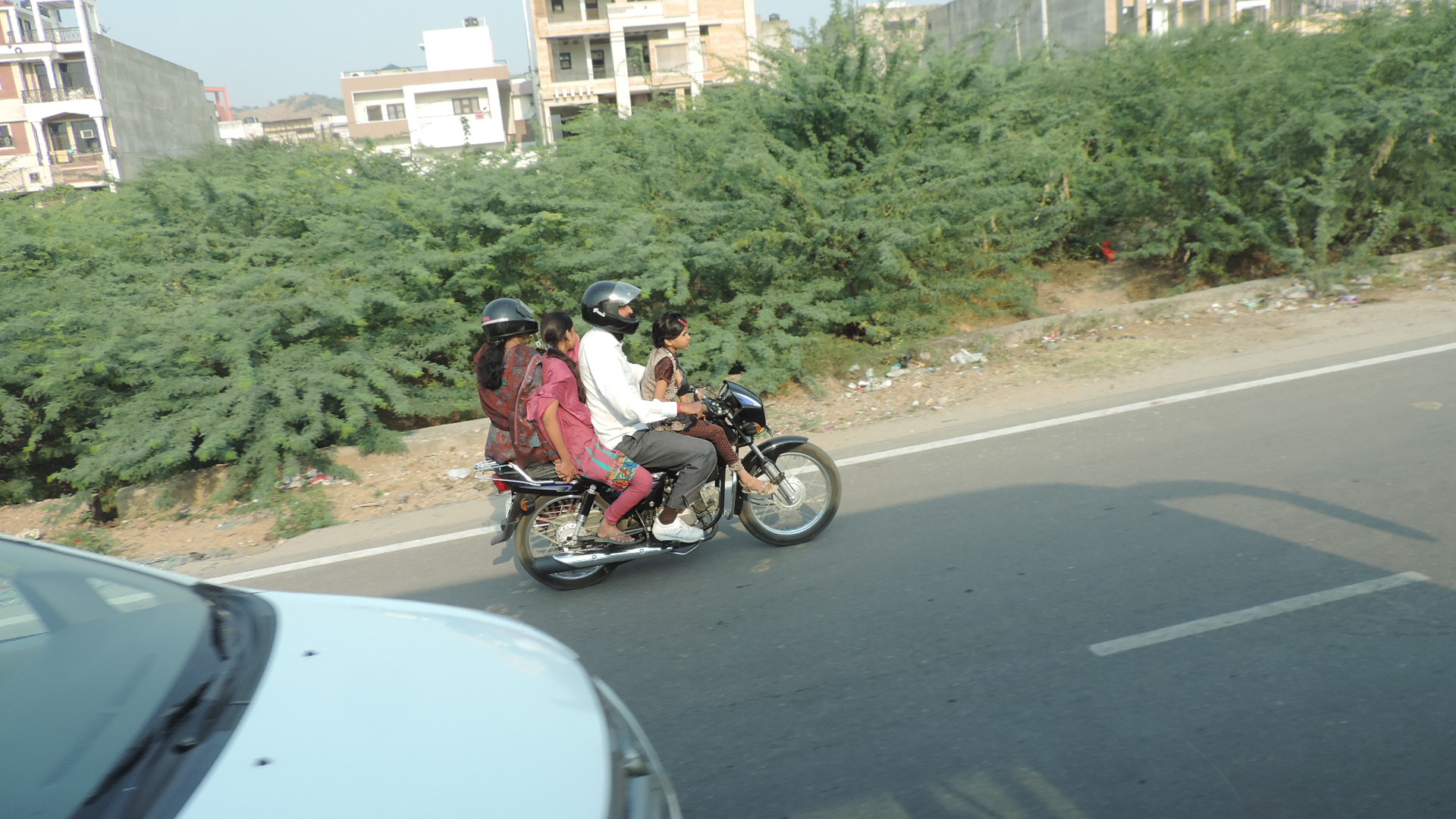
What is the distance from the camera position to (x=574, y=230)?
9.80 m

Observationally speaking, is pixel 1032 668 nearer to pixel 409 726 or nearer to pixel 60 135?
pixel 409 726

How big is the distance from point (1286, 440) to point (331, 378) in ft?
23.9

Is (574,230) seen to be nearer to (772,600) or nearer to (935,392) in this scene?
(935,392)

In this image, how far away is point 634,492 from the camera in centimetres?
523

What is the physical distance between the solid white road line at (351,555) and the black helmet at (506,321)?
1.45 meters

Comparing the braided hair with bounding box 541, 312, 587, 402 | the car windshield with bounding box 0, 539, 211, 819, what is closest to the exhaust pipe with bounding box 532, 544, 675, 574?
the braided hair with bounding box 541, 312, 587, 402

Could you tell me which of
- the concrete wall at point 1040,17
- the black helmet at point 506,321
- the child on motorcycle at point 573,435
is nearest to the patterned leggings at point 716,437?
the child on motorcycle at point 573,435

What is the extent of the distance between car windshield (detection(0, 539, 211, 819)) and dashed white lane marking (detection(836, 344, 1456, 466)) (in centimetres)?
502

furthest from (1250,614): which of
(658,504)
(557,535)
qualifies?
(557,535)

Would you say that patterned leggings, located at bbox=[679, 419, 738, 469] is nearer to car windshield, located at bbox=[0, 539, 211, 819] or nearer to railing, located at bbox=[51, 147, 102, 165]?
car windshield, located at bbox=[0, 539, 211, 819]

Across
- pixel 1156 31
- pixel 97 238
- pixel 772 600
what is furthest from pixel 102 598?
pixel 1156 31

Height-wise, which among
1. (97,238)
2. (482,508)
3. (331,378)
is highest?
(97,238)

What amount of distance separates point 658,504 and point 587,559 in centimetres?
49

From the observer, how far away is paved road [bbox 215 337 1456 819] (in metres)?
3.19
